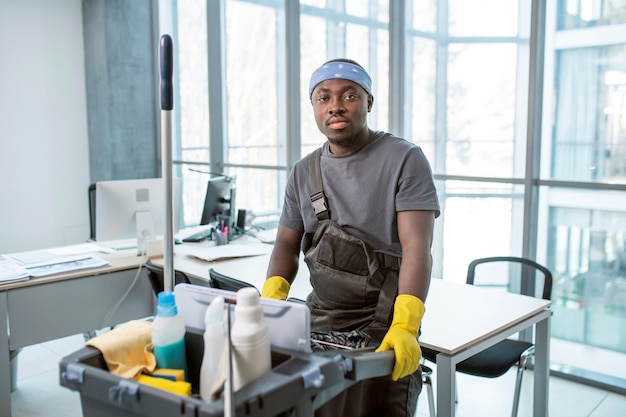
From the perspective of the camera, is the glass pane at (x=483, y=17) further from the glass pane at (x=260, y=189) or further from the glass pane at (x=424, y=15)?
the glass pane at (x=260, y=189)

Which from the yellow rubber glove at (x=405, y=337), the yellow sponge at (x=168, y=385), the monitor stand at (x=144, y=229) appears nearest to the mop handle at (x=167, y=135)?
the yellow sponge at (x=168, y=385)

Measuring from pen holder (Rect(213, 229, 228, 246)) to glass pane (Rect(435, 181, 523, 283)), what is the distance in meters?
1.41

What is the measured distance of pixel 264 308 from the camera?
104 cm

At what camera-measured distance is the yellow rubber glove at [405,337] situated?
1324mm

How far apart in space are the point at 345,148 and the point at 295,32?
306cm

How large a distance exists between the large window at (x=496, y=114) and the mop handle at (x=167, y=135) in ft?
8.58

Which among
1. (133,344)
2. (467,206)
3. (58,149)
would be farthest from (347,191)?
(58,149)

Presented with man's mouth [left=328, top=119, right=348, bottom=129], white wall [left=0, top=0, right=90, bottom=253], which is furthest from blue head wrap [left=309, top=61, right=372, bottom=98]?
white wall [left=0, top=0, right=90, bottom=253]

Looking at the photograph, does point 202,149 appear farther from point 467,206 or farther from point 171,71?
point 171,71

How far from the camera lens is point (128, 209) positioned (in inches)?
126

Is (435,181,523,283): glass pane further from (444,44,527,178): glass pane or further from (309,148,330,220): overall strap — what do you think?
(309,148,330,220): overall strap

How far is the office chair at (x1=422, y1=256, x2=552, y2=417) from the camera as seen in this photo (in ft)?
7.61

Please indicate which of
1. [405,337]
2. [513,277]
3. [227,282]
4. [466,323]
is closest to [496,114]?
[513,277]

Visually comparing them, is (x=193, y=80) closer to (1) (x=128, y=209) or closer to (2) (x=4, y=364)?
(1) (x=128, y=209)
